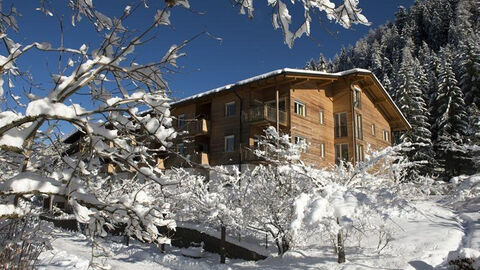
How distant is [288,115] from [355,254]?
40.4 ft

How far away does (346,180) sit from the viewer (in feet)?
41.0

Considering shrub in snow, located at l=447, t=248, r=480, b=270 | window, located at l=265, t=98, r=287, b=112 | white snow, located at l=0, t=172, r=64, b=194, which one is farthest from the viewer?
window, located at l=265, t=98, r=287, b=112

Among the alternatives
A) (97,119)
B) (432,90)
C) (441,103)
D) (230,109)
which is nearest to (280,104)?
(230,109)

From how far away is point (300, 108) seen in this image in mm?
25391

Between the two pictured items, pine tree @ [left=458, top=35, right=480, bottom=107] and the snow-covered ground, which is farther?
pine tree @ [left=458, top=35, right=480, bottom=107]

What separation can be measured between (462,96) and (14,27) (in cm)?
5218

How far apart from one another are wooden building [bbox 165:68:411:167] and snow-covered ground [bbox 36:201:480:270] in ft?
24.2

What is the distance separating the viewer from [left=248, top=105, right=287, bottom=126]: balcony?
23.0m

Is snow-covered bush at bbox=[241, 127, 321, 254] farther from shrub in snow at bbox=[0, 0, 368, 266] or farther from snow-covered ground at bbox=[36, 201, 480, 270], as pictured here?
shrub in snow at bbox=[0, 0, 368, 266]

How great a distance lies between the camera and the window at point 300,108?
24953 mm

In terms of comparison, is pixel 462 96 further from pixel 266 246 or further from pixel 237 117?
pixel 266 246

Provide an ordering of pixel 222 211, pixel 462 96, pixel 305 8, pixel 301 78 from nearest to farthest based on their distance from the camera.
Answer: pixel 305 8 → pixel 222 211 → pixel 301 78 → pixel 462 96

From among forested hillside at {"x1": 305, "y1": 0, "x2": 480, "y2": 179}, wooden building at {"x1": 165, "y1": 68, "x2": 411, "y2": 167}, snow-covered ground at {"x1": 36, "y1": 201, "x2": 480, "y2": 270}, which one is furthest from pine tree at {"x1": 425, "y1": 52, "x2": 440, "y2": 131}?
snow-covered ground at {"x1": 36, "y1": 201, "x2": 480, "y2": 270}

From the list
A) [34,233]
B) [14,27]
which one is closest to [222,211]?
[34,233]
